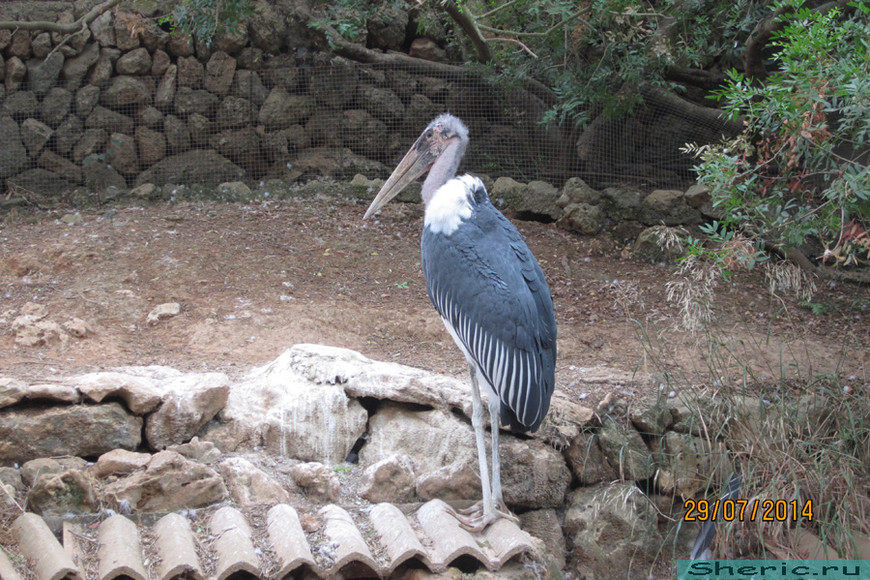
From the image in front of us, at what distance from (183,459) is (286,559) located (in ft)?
2.63

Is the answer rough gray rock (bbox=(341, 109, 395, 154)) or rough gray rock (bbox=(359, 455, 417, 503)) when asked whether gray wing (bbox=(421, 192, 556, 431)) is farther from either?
rough gray rock (bbox=(341, 109, 395, 154))

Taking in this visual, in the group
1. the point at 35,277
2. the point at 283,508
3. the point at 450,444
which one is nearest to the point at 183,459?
the point at 283,508

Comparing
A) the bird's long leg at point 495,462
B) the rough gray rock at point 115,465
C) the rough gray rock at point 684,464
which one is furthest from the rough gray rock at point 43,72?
the rough gray rock at point 684,464

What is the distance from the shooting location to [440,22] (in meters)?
8.72

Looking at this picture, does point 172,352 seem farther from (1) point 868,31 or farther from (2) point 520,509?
(1) point 868,31

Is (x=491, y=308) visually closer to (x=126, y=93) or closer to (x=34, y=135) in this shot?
(x=126, y=93)

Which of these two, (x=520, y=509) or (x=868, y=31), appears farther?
(x=520, y=509)

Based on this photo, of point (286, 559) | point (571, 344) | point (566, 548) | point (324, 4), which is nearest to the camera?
point (286, 559)

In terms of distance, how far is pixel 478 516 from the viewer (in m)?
3.79

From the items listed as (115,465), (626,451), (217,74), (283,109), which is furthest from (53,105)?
(626,451)

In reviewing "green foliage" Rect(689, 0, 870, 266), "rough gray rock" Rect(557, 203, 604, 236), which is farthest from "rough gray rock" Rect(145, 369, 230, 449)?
"rough gray rock" Rect(557, 203, 604, 236)

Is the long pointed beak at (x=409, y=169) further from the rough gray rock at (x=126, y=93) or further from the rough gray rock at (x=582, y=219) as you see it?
the rough gray rock at (x=126, y=93)
